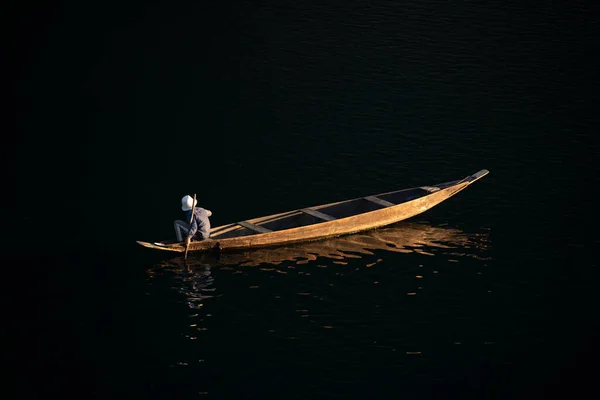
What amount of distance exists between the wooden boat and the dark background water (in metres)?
0.61

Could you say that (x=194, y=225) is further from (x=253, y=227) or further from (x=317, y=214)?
(x=317, y=214)

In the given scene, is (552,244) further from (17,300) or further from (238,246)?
(17,300)

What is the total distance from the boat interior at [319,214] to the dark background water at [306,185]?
1.07m

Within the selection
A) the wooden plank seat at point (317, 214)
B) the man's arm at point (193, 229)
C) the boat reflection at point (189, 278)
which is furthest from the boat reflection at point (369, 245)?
the man's arm at point (193, 229)

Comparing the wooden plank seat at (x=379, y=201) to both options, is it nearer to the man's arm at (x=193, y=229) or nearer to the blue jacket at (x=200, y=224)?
the blue jacket at (x=200, y=224)

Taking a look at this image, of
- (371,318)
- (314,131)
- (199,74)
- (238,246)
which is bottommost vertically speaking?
(371,318)

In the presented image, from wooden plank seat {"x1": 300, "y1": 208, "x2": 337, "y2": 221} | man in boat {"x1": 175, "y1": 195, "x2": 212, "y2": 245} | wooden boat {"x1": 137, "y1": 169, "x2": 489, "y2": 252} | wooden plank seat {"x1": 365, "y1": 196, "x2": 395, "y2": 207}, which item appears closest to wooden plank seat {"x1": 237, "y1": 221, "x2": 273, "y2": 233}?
wooden boat {"x1": 137, "y1": 169, "x2": 489, "y2": 252}

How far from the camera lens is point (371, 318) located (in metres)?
26.1

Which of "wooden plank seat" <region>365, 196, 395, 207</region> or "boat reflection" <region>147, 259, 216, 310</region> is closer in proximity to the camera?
"boat reflection" <region>147, 259, 216, 310</region>

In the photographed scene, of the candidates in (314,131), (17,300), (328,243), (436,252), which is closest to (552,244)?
(436,252)

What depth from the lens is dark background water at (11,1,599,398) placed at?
957 inches

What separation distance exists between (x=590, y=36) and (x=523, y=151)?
1579 cm

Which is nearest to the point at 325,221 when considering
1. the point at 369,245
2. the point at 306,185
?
the point at 369,245

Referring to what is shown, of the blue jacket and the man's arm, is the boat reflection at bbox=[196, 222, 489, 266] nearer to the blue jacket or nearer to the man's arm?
the blue jacket
